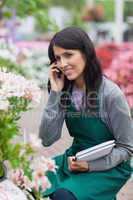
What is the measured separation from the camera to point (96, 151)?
299 centimetres

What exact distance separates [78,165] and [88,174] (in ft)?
0.26

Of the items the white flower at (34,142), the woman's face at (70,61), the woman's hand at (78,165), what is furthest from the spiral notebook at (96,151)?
the white flower at (34,142)

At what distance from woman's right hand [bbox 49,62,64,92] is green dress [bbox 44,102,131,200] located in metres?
0.14

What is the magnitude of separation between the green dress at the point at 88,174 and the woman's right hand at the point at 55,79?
138 millimetres

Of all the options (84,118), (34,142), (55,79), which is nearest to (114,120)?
(84,118)

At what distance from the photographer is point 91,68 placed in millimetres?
3203

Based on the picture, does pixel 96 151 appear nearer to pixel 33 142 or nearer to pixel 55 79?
pixel 55 79

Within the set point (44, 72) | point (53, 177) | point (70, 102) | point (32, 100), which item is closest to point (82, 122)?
point (70, 102)

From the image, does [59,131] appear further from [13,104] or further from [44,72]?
[44,72]

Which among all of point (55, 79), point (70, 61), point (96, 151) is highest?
point (70, 61)

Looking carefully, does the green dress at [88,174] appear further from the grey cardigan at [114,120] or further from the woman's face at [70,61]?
the woman's face at [70,61]

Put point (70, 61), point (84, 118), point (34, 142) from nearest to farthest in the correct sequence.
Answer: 1. point (34, 142)
2. point (70, 61)
3. point (84, 118)

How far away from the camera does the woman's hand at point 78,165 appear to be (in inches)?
124

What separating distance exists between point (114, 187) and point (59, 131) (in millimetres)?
455
